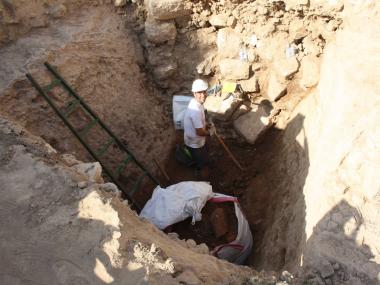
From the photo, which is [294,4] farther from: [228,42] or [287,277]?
[287,277]

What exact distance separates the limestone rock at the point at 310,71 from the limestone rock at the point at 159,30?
1748 millimetres

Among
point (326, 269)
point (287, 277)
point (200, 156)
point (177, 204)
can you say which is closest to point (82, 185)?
point (177, 204)

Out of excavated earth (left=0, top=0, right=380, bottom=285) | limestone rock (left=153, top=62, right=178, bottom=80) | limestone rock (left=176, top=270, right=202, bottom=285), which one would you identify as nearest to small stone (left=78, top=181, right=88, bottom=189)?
excavated earth (left=0, top=0, right=380, bottom=285)

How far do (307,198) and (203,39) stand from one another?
2.80 meters

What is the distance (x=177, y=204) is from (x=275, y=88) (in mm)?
2046

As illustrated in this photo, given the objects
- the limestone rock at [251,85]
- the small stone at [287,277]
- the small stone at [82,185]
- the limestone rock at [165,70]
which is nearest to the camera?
the small stone at [287,277]

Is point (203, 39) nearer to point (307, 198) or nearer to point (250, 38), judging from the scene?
point (250, 38)

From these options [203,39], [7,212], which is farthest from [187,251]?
[203,39]

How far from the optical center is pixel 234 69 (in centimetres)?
534

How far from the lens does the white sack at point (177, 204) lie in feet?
13.6

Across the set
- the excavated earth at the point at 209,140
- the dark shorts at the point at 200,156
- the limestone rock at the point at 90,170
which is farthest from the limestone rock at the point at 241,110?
the limestone rock at the point at 90,170

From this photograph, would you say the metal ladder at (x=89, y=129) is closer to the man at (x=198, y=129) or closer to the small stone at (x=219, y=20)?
the man at (x=198, y=129)

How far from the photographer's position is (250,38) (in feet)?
17.3

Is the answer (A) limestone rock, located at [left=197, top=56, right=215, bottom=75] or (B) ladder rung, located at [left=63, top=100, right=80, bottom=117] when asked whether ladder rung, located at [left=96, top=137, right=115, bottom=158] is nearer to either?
(B) ladder rung, located at [left=63, top=100, right=80, bottom=117]
